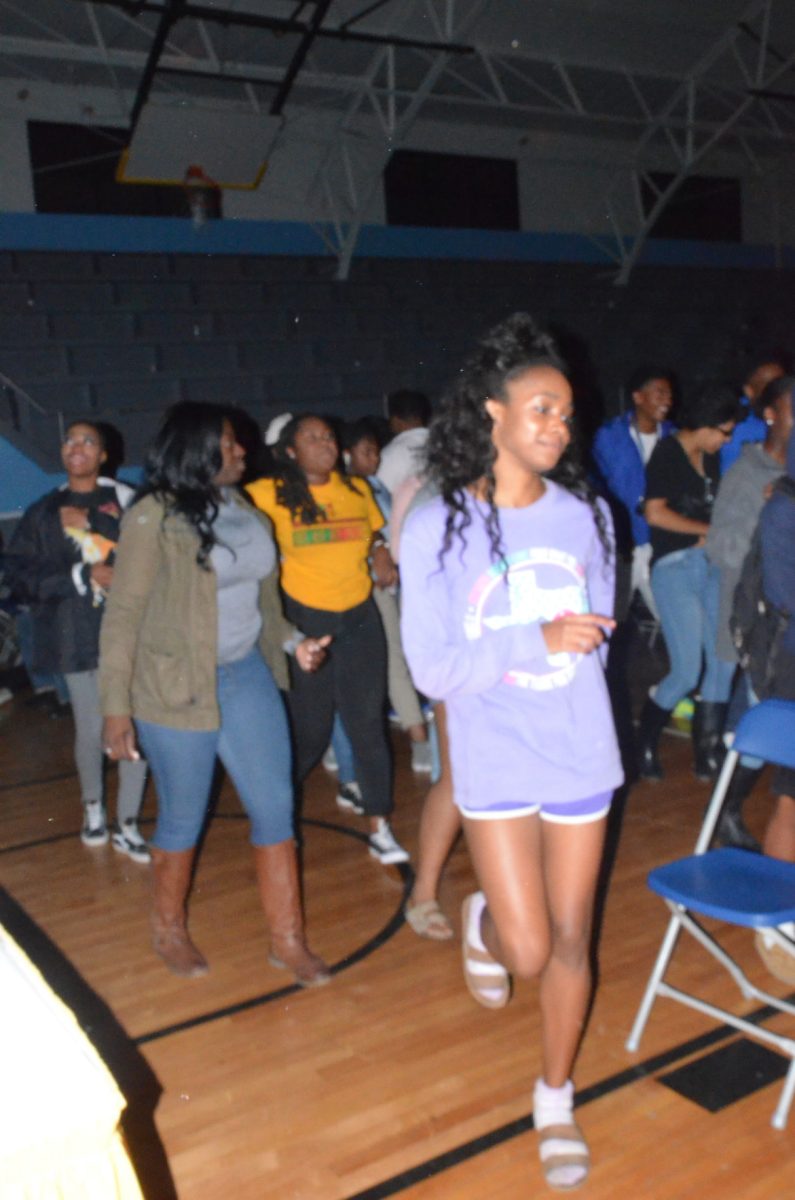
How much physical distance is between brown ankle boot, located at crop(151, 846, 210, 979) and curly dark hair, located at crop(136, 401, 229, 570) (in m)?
1.03

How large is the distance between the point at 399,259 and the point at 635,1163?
1177 cm

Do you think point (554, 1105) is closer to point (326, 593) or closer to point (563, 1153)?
point (563, 1153)

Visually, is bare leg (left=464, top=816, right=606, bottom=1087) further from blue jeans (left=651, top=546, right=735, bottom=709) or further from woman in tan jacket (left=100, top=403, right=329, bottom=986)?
blue jeans (left=651, top=546, right=735, bottom=709)

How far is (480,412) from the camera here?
7.64 feet

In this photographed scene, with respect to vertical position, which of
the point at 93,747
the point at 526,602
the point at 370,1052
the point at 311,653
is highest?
the point at 526,602

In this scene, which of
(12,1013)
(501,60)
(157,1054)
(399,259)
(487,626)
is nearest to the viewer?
(12,1013)

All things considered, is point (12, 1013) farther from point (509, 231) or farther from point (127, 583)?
point (509, 231)

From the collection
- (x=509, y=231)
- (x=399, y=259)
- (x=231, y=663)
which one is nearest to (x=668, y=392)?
(x=231, y=663)

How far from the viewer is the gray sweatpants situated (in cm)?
448

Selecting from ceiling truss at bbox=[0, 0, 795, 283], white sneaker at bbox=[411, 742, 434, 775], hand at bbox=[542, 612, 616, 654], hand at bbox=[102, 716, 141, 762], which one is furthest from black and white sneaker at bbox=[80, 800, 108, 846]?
ceiling truss at bbox=[0, 0, 795, 283]

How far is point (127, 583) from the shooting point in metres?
3.04

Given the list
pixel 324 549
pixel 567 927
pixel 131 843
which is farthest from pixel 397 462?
pixel 567 927

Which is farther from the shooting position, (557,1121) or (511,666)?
(557,1121)

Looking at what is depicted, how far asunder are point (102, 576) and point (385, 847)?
5.05ft
